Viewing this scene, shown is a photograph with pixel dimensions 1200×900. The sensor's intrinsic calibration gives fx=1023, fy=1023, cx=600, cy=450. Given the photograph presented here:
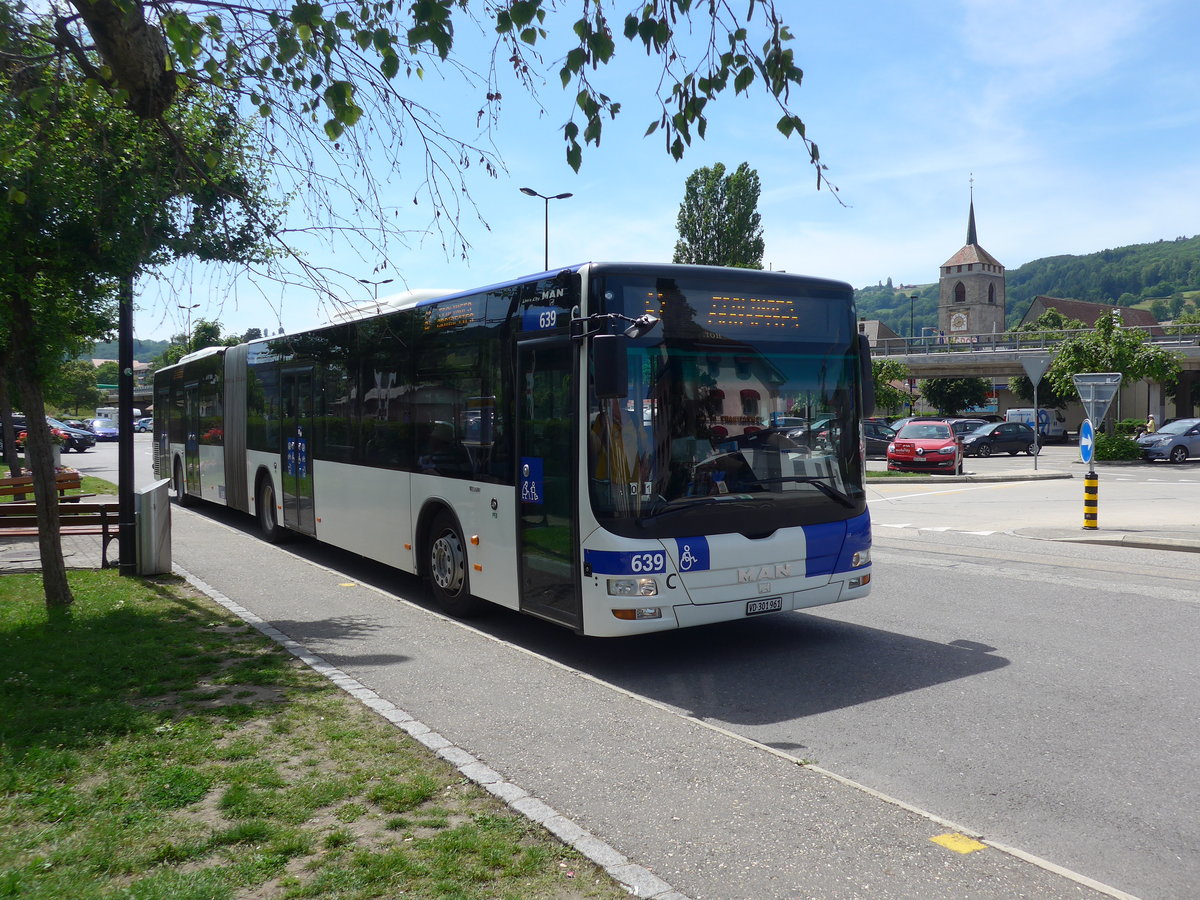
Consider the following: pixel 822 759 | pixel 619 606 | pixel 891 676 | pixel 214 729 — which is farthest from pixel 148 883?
pixel 891 676

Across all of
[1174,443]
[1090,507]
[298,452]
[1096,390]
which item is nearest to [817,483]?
[298,452]

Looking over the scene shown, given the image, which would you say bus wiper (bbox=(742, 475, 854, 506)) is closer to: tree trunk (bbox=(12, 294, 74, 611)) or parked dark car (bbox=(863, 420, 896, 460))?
tree trunk (bbox=(12, 294, 74, 611))

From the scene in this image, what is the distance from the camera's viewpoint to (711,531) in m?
6.92

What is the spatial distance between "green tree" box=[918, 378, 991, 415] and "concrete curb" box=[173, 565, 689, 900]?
2948 inches

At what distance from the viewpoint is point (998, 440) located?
136 feet

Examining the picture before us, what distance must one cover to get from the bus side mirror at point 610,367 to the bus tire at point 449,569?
8.93 feet

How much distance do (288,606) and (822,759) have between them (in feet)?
19.4

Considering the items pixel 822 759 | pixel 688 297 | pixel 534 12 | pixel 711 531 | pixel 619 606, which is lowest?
pixel 822 759

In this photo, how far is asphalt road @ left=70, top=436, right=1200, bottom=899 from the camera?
159 inches

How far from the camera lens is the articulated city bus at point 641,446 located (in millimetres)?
6762

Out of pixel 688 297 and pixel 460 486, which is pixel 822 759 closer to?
pixel 688 297

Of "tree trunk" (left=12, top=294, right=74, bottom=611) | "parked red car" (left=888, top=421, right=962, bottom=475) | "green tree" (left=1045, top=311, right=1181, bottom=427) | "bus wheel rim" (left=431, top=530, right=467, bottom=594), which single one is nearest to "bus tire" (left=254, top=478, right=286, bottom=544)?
"tree trunk" (left=12, top=294, right=74, bottom=611)

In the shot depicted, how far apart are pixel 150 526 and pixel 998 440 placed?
37.2 metres

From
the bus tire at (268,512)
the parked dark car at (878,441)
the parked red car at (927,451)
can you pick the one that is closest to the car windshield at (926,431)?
the parked red car at (927,451)
